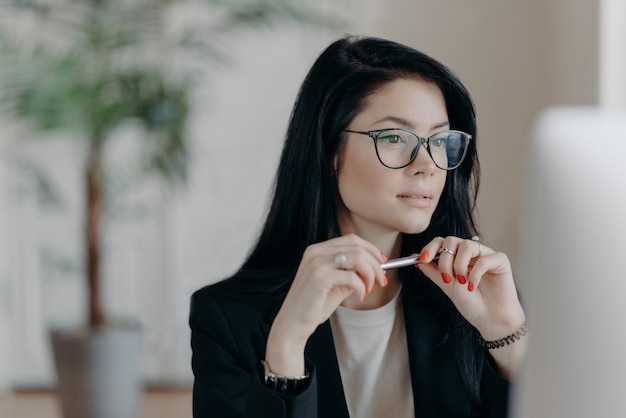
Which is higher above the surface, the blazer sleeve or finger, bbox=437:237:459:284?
finger, bbox=437:237:459:284

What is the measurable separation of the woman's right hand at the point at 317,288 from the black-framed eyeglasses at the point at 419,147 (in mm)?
195

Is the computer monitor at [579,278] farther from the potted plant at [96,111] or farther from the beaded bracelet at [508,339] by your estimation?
the potted plant at [96,111]

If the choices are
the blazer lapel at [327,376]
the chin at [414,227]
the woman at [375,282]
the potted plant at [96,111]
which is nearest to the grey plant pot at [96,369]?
the potted plant at [96,111]

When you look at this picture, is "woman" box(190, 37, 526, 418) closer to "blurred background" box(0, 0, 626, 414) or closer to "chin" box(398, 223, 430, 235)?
"chin" box(398, 223, 430, 235)

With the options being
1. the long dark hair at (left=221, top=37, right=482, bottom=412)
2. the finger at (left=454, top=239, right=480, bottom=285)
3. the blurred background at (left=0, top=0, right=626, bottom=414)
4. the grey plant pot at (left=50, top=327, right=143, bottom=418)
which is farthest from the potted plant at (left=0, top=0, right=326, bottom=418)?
the finger at (left=454, top=239, right=480, bottom=285)

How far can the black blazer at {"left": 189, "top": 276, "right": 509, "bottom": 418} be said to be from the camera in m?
1.27

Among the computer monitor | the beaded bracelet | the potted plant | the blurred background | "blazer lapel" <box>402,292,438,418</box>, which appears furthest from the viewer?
the blurred background

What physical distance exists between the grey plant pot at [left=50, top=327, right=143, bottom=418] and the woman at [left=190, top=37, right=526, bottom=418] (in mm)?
2212

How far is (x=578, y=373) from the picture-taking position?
46 centimetres

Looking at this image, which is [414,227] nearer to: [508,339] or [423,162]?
[423,162]

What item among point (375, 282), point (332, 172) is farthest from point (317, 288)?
point (332, 172)

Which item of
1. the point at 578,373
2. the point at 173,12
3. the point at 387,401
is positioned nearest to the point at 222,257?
the point at 173,12

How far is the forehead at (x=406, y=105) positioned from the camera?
1250 mm

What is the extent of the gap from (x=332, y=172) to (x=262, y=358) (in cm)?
31
